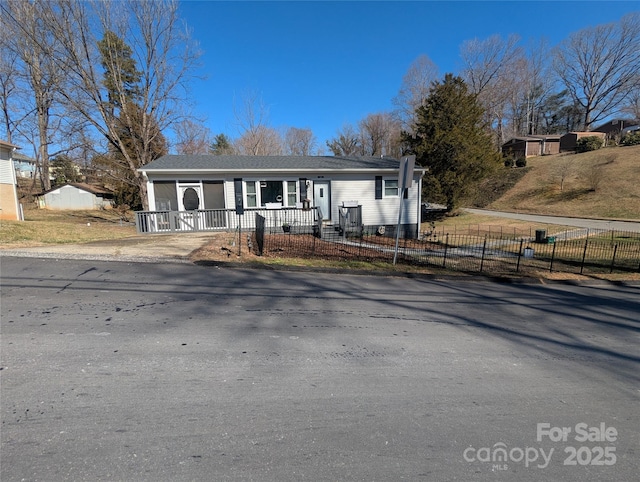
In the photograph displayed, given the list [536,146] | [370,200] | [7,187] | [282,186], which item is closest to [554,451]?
[282,186]

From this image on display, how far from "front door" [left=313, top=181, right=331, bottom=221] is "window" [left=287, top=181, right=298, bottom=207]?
0.97 meters

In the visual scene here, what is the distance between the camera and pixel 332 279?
276 inches

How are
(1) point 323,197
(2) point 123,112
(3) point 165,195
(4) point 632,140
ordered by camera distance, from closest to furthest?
(3) point 165,195 → (1) point 323,197 → (2) point 123,112 → (4) point 632,140

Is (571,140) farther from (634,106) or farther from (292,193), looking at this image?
(292,193)

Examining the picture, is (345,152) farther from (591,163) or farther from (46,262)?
(46,262)

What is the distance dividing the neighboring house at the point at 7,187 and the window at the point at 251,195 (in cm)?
1404

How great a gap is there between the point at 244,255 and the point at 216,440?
6.87 metres

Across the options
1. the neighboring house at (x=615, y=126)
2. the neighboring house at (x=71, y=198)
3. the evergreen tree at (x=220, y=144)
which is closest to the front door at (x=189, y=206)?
the neighboring house at (x=71, y=198)

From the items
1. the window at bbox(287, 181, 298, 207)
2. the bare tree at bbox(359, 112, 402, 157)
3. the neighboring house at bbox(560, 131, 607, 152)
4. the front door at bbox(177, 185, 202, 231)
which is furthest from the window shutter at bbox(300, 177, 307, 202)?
the neighboring house at bbox(560, 131, 607, 152)

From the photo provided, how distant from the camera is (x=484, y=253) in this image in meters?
11.5

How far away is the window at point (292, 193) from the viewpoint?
15336 mm

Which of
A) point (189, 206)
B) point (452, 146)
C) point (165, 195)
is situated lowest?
point (189, 206)

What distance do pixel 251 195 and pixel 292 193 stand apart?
2.00 meters

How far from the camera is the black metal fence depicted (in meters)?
9.47
